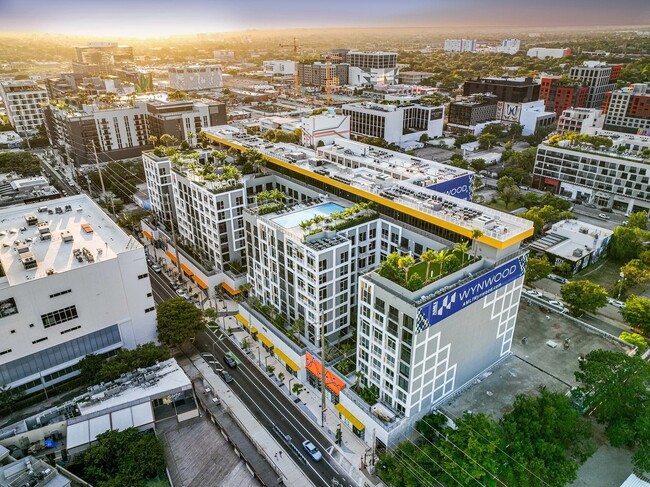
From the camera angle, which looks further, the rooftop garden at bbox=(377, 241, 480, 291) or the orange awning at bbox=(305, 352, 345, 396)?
the orange awning at bbox=(305, 352, 345, 396)

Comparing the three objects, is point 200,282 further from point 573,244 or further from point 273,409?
point 573,244

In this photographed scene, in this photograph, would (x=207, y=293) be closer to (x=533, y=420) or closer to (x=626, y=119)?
(x=533, y=420)

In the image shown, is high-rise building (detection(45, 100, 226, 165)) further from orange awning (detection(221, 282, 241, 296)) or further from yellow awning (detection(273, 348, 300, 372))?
yellow awning (detection(273, 348, 300, 372))

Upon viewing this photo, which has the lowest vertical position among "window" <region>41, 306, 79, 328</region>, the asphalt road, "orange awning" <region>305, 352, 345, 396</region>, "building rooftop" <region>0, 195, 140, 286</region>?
the asphalt road

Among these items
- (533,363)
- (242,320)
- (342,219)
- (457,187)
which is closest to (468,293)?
(533,363)

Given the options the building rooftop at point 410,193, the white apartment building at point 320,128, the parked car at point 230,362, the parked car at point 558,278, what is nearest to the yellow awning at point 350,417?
the parked car at point 230,362

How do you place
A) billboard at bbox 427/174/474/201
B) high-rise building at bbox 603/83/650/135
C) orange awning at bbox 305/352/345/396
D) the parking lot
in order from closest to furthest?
1. the parking lot
2. orange awning at bbox 305/352/345/396
3. billboard at bbox 427/174/474/201
4. high-rise building at bbox 603/83/650/135

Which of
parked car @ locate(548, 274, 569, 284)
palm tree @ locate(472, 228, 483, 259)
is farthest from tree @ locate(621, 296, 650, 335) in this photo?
palm tree @ locate(472, 228, 483, 259)
